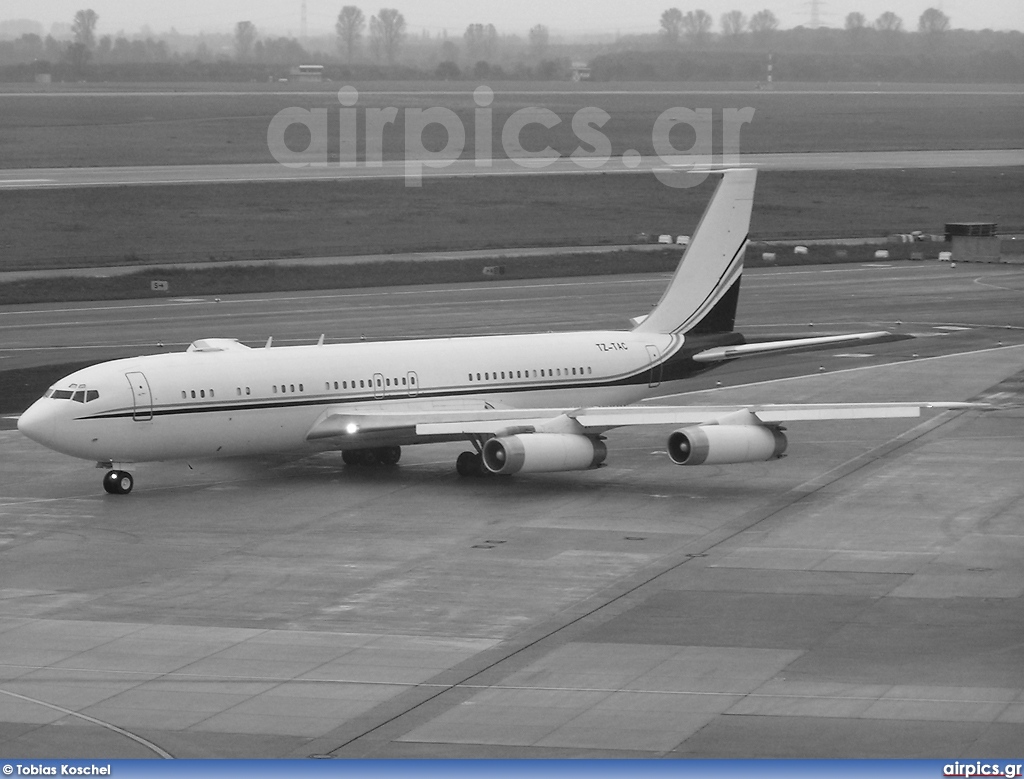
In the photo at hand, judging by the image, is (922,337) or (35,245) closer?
(922,337)

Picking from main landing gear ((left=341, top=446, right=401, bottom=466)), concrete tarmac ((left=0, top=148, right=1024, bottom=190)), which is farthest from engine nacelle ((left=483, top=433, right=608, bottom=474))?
concrete tarmac ((left=0, top=148, right=1024, bottom=190))

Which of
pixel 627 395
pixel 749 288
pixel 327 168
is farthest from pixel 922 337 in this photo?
A: pixel 327 168

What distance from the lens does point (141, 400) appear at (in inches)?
1794

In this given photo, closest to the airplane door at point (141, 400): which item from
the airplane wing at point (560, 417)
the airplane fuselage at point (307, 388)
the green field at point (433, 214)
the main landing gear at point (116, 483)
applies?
the airplane fuselage at point (307, 388)

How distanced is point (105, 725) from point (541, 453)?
2040 centimetres

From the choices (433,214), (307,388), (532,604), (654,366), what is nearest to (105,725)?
(532,604)

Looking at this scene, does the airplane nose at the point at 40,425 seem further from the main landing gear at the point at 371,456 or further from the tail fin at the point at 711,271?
the tail fin at the point at 711,271

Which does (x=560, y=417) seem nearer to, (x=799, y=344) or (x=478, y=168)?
(x=799, y=344)

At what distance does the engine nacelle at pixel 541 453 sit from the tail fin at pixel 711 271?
9.77m

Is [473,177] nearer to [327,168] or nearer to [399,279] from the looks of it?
[327,168]

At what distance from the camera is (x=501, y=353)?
51594 millimetres

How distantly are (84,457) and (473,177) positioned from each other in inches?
3735

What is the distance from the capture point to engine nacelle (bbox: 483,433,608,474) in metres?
45.8

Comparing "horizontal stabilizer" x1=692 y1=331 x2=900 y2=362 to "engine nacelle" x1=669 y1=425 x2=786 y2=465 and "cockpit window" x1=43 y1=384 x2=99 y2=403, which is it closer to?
"engine nacelle" x1=669 y1=425 x2=786 y2=465
